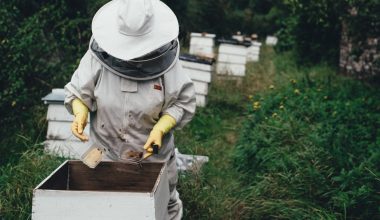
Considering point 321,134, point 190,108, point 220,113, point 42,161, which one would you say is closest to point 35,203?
point 190,108

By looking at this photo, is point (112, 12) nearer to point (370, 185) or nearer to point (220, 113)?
point (370, 185)

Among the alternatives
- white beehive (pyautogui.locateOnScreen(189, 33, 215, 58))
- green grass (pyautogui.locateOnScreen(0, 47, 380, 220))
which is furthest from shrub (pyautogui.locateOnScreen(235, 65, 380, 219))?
white beehive (pyautogui.locateOnScreen(189, 33, 215, 58))

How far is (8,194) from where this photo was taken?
3.64 m

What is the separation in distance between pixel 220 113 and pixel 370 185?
138 inches

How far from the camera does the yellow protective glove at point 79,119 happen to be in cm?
284

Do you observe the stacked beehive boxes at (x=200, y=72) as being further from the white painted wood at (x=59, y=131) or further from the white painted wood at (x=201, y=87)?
the white painted wood at (x=59, y=131)

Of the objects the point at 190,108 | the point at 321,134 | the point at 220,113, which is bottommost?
the point at 220,113

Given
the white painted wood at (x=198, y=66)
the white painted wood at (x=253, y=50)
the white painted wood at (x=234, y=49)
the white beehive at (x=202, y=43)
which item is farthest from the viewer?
the white painted wood at (x=253, y=50)

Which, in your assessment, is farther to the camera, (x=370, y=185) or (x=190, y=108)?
(x=370, y=185)

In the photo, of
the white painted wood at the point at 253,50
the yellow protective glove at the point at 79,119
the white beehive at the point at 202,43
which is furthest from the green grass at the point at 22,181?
the white painted wood at the point at 253,50

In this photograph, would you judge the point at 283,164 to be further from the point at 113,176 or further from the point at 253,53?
the point at 253,53

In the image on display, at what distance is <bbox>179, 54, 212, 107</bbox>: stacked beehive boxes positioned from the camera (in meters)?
6.79

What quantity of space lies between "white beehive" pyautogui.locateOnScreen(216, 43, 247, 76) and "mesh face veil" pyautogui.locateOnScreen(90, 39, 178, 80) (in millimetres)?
5409

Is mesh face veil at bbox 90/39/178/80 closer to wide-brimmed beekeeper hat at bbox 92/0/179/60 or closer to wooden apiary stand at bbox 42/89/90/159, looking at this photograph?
wide-brimmed beekeeper hat at bbox 92/0/179/60
